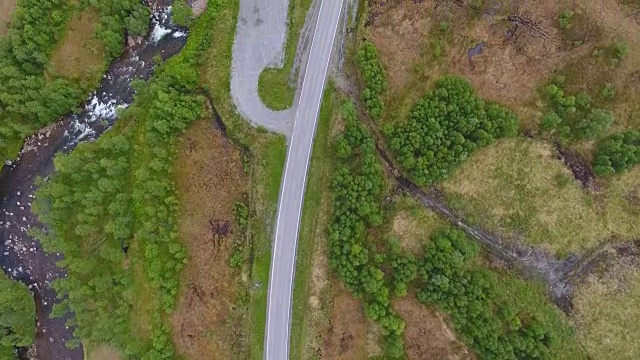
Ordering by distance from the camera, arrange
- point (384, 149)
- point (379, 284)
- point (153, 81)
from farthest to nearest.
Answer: point (153, 81), point (384, 149), point (379, 284)

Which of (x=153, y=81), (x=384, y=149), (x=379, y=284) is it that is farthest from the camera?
(x=153, y=81)

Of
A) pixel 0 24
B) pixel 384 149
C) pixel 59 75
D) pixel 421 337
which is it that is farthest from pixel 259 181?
pixel 0 24

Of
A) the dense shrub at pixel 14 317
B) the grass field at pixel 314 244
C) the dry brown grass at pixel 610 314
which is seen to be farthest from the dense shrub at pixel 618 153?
the dense shrub at pixel 14 317

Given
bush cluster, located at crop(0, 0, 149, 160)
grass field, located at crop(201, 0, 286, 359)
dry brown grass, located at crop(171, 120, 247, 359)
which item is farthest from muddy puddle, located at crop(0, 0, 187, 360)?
dry brown grass, located at crop(171, 120, 247, 359)

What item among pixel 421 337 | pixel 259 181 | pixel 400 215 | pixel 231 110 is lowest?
pixel 421 337

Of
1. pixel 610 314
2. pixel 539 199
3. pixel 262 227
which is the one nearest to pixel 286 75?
pixel 262 227

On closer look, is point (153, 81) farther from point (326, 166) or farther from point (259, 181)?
point (326, 166)

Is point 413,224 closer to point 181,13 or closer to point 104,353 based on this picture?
point 181,13
